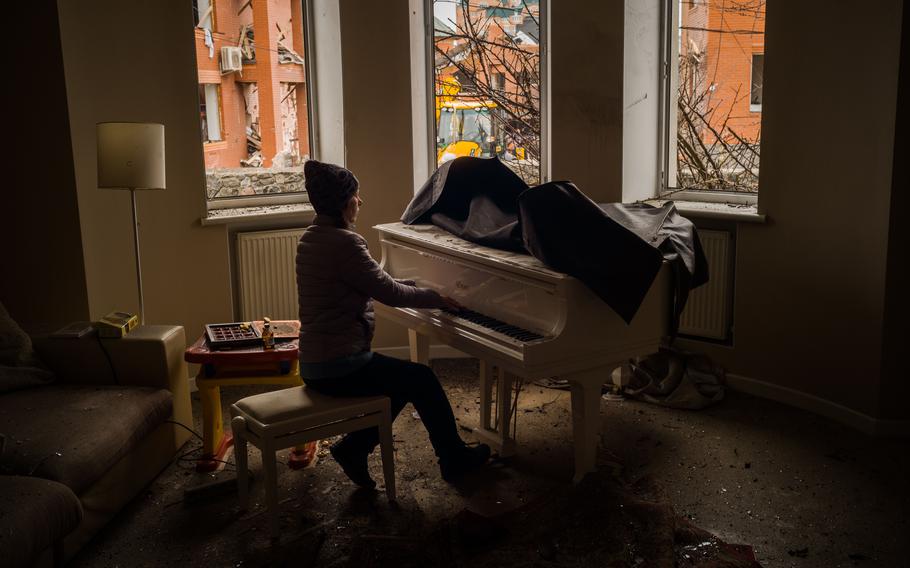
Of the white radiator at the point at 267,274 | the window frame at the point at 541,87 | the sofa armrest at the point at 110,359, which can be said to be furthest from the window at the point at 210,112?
the sofa armrest at the point at 110,359

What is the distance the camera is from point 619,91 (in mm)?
4914

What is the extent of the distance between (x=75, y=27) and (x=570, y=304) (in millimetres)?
2932

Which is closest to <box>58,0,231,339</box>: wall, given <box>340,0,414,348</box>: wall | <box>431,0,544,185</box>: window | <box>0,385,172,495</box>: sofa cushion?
<box>340,0,414,348</box>: wall

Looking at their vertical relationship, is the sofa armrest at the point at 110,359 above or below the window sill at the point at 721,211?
below

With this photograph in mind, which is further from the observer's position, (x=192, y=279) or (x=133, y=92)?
(x=192, y=279)

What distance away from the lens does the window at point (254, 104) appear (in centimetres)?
516

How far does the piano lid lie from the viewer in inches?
126

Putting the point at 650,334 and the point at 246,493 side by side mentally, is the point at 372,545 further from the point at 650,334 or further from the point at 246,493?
the point at 650,334

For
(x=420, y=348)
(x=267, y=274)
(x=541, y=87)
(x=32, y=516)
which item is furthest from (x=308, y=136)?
(x=32, y=516)

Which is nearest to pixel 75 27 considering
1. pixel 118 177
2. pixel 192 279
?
pixel 118 177

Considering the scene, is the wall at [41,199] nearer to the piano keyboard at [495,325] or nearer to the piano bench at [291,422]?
the piano bench at [291,422]

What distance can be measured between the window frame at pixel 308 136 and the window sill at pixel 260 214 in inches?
1.2

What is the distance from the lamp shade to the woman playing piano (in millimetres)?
1058

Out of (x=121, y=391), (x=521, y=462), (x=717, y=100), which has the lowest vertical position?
(x=521, y=462)
